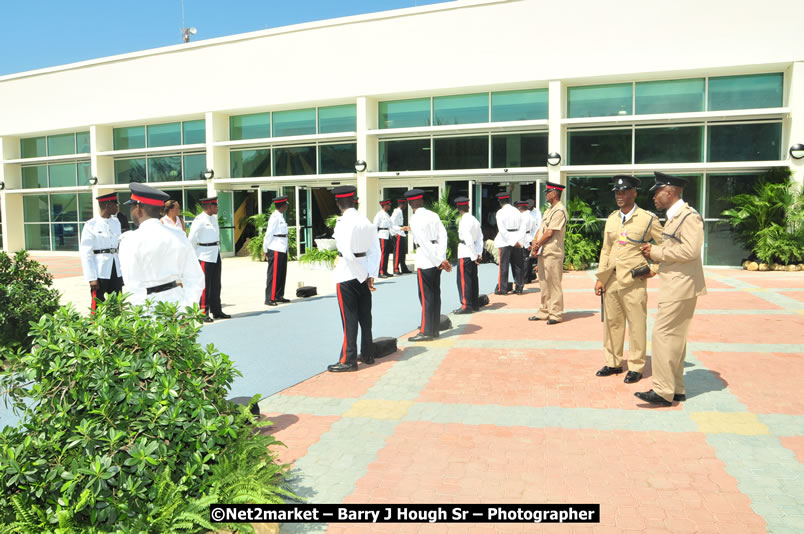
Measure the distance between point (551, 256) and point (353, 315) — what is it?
385 cm

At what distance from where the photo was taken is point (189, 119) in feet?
75.8

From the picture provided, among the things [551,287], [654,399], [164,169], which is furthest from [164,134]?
[654,399]

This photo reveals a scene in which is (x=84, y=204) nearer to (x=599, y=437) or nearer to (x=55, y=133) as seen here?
(x=55, y=133)

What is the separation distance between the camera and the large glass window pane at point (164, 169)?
23641 mm

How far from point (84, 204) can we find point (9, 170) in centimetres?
465

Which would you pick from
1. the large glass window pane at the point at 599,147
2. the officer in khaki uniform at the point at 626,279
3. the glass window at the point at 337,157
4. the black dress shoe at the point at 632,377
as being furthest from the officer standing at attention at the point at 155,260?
the glass window at the point at 337,157

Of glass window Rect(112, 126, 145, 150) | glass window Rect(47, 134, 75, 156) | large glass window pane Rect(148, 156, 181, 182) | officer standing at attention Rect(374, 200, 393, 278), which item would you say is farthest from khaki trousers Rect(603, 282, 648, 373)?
glass window Rect(47, 134, 75, 156)

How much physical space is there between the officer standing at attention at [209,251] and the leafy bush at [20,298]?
2800 mm

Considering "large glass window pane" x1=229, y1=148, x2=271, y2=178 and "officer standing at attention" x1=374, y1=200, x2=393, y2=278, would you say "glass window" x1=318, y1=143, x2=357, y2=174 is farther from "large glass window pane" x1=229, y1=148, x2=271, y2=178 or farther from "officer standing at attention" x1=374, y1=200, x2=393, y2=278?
"officer standing at attention" x1=374, y1=200, x2=393, y2=278

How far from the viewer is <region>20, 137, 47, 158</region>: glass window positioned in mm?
26656

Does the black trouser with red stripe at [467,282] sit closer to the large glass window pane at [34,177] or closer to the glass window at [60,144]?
the glass window at [60,144]

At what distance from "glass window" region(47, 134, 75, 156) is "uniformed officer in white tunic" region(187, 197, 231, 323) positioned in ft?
63.0

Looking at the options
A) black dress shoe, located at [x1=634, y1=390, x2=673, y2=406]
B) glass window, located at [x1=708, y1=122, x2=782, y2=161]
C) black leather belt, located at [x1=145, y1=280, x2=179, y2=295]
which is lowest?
black dress shoe, located at [x1=634, y1=390, x2=673, y2=406]

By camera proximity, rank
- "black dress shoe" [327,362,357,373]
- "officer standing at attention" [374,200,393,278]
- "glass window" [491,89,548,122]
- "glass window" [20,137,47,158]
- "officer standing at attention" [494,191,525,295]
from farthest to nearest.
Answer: "glass window" [20,137,47,158]
"glass window" [491,89,548,122]
"officer standing at attention" [374,200,393,278]
"officer standing at attention" [494,191,525,295]
"black dress shoe" [327,362,357,373]
